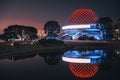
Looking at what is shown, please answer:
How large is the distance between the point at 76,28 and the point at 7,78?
336 feet

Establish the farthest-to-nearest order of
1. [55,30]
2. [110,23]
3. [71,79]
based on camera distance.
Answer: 1. [55,30]
2. [110,23]
3. [71,79]

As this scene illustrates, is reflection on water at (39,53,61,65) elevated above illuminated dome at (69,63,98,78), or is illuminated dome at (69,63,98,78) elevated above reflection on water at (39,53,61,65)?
reflection on water at (39,53,61,65)

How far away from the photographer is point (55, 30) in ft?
437

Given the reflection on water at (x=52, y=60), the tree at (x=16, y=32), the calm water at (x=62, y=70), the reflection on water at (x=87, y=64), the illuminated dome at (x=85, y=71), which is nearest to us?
the calm water at (x=62, y=70)

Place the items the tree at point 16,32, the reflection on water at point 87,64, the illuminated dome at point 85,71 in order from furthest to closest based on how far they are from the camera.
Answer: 1. the tree at point 16,32
2. the reflection on water at point 87,64
3. the illuminated dome at point 85,71

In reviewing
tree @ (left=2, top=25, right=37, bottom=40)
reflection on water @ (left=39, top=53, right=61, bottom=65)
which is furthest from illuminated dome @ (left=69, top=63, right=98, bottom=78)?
tree @ (left=2, top=25, right=37, bottom=40)

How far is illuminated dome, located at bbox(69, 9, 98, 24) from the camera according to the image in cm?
11906

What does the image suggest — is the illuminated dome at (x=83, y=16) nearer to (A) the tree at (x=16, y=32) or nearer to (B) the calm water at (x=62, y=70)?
(A) the tree at (x=16, y=32)

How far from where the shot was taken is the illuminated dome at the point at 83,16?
391 feet

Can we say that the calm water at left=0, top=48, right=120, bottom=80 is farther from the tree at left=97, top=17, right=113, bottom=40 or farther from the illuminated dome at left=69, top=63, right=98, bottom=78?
the tree at left=97, top=17, right=113, bottom=40

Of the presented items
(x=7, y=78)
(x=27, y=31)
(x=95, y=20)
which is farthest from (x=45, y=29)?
(x=7, y=78)

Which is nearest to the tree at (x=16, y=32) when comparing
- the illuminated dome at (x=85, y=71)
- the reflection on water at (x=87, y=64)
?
the reflection on water at (x=87, y=64)

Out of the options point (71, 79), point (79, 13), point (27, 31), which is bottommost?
point (71, 79)

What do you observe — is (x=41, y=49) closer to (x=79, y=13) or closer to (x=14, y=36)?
(x=14, y=36)
